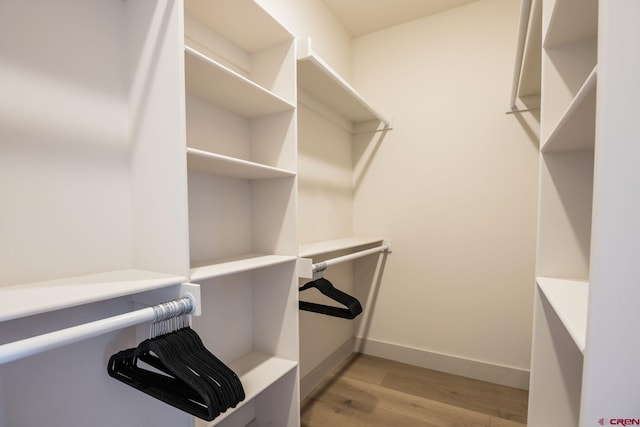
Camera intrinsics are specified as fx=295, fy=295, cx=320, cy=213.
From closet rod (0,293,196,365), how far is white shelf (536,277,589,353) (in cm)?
97

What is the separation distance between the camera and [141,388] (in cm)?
82

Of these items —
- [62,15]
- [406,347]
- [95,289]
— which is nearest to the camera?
[95,289]

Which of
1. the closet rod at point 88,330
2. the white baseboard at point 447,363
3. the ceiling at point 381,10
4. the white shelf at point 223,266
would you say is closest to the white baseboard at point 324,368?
the white baseboard at point 447,363

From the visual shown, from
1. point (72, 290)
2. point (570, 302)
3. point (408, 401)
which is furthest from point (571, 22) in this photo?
point (408, 401)

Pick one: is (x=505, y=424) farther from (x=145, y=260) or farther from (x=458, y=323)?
(x=145, y=260)

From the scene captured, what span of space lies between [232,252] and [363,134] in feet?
5.47

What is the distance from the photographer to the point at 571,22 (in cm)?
96

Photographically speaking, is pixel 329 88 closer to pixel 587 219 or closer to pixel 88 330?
pixel 587 219

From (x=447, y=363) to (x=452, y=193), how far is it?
1.31 m

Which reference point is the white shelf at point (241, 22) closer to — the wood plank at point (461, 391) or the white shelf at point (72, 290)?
the white shelf at point (72, 290)

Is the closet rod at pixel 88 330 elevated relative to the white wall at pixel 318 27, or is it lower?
lower

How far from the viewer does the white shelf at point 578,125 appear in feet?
2.20

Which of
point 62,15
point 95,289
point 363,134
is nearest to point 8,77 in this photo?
point 62,15

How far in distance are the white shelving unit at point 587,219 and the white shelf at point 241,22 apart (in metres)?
1.04
